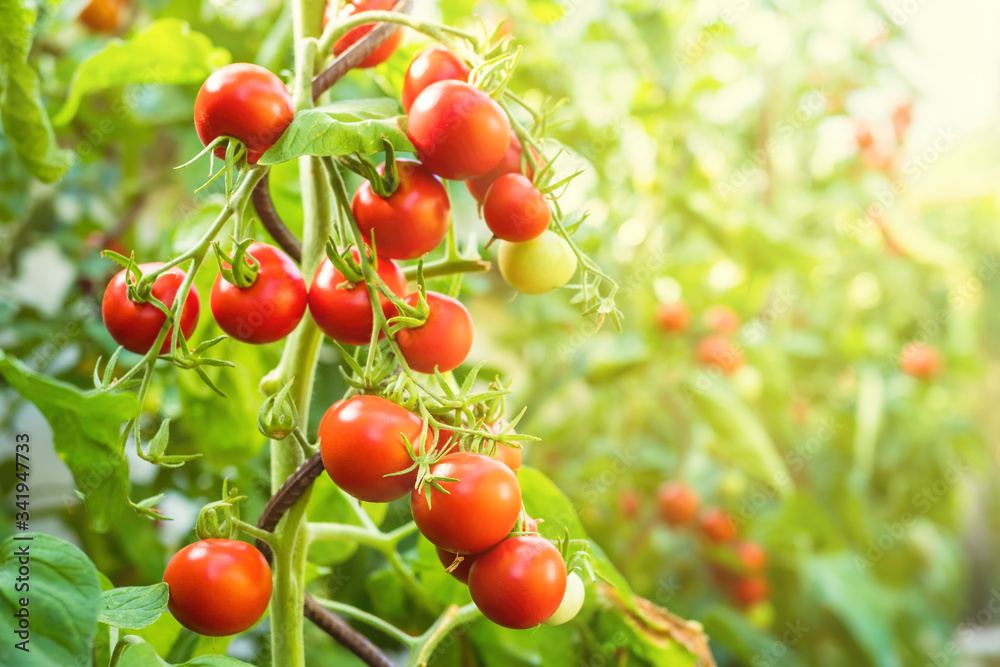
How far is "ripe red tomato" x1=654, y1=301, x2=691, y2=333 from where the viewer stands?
1.01m

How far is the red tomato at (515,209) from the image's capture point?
282 mm

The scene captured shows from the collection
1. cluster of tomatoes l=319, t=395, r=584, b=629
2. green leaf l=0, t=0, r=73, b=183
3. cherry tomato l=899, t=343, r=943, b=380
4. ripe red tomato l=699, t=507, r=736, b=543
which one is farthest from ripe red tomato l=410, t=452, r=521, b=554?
cherry tomato l=899, t=343, r=943, b=380

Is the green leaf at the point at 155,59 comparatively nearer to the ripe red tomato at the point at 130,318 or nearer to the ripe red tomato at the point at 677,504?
the ripe red tomato at the point at 130,318

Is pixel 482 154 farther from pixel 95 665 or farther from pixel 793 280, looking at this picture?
pixel 793 280

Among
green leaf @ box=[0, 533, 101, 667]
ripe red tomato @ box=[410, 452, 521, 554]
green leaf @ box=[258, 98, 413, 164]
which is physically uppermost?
green leaf @ box=[258, 98, 413, 164]

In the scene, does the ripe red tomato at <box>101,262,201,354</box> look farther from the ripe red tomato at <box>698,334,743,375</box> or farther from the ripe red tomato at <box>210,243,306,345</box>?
the ripe red tomato at <box>698,334,743,375</box>

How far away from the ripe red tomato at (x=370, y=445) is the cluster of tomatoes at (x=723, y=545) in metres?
0.85

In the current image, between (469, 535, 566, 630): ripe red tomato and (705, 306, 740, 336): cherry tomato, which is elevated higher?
(469, 535, 566, 630): ripe red tomato

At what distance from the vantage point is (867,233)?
55.7 inches

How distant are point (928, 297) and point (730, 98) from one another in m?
0.67

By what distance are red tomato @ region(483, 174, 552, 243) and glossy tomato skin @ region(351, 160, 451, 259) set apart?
0.02 m

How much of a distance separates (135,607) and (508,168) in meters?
0.22

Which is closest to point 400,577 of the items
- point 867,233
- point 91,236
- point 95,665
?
point 95,665

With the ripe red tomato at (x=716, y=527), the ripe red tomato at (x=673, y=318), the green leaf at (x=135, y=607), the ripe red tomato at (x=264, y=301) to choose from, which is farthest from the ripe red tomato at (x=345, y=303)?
the ripe red tomato at (x=716, y=527)
